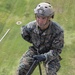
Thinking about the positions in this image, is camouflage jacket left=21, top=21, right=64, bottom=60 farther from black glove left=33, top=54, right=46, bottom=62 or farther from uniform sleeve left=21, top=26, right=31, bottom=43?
black glove left=33, top=54, right=46, bottom=62

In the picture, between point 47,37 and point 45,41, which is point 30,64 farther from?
point 47,37

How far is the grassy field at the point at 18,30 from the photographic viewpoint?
57.2 feet

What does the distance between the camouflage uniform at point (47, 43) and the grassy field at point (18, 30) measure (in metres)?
7.01

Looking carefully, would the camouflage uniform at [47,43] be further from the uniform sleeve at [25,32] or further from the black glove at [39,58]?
the black glove at [39,58]

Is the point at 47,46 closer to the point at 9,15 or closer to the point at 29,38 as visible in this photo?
the point at 29,38

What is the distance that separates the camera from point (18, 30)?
2059cm

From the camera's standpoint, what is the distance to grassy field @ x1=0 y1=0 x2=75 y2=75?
17.4m

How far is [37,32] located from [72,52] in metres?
9.37

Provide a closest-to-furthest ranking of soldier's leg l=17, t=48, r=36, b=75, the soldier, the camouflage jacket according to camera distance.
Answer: the soldier → the camouflage jacket → soldier's leg l=17, t=48, r=36, b=75

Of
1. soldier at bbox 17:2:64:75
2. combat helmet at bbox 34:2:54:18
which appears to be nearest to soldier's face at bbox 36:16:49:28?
soldier at bbox 17:2:64:75

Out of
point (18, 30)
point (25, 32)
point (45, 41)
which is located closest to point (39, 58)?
point (45, 41)

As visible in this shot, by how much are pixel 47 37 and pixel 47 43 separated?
0.79 ft

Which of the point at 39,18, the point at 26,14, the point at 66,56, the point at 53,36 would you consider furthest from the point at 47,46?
the point at 26,14

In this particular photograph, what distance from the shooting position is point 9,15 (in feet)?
73.5
